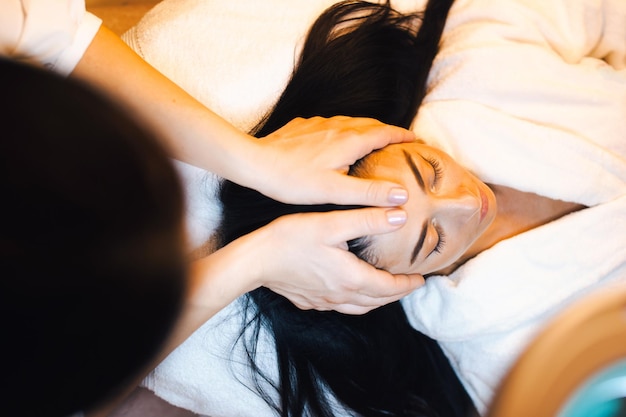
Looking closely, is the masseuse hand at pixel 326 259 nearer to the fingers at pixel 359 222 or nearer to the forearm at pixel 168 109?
the fingers at pixel 359 222

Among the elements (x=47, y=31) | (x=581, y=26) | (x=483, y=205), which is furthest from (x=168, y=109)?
(x=581, y=26)

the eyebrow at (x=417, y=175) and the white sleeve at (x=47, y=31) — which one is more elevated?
the white sleeve at (x=47, y=31)

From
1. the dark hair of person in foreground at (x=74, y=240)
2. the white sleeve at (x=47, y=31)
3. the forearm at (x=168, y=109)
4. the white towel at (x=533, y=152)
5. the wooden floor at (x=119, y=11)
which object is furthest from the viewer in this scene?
the wooden floor at (x=119, y=11)

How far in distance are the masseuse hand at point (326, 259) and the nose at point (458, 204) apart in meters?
0.07

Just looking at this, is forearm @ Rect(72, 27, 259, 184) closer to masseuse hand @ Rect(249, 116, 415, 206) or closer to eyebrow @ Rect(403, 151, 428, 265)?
masseuse hand @ Rect(249, 116, 415, 206)

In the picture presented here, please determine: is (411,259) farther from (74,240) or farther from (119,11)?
(119,11)

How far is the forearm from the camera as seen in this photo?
780 millimetres

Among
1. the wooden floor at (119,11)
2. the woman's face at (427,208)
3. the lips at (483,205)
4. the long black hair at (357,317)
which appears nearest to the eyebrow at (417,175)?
the woman's face at (427,208)

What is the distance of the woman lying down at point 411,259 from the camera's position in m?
0.86

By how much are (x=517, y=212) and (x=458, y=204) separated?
23cm

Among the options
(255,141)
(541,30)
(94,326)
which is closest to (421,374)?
(255,141)

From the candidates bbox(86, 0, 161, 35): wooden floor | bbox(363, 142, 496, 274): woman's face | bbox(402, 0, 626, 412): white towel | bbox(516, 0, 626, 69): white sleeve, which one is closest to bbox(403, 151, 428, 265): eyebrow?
bbox(363, 142, 496, 274): woman's face

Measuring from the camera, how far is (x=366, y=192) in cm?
78

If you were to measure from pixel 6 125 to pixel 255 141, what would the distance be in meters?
0.49
